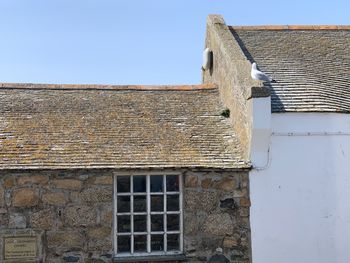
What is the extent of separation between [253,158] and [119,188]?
2.53 m

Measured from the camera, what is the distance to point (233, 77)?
11.5 metres

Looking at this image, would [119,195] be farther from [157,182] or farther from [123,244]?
[123,244]

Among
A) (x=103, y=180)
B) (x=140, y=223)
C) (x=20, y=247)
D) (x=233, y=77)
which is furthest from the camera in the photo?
(x=233, y=77)

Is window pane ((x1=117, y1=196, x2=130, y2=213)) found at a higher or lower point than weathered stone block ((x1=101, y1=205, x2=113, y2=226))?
A: higher

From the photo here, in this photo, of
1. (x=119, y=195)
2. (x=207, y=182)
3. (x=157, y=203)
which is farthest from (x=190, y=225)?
(x=119, y=195)

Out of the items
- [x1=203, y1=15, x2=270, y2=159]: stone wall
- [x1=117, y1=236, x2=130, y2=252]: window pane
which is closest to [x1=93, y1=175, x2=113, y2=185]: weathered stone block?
[x1=117, y1=236, x2=130, y2=252]: window pane

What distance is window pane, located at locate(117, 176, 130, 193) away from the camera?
9.86 m

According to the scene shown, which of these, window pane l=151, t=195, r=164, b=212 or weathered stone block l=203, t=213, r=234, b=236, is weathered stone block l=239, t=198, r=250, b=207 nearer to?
weathered stone block l=203, t=213, r=234, b=236

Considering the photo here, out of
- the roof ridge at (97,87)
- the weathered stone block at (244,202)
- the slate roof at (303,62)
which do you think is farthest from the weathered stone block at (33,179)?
the slate roof at (303,62)

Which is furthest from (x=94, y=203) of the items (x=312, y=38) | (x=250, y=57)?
(x=312, y=38)

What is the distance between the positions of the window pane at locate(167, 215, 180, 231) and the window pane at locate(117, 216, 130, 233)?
76cm

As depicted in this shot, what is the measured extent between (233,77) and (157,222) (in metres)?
3.60

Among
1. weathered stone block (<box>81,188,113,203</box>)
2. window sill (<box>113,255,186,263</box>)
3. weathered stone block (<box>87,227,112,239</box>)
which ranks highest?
weathered stone block (<box>81,188,113,203</box>)

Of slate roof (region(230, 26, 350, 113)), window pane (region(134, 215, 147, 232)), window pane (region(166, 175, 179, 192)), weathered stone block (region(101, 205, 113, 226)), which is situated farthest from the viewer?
slate roof (region(230, 26, 350, 113))
